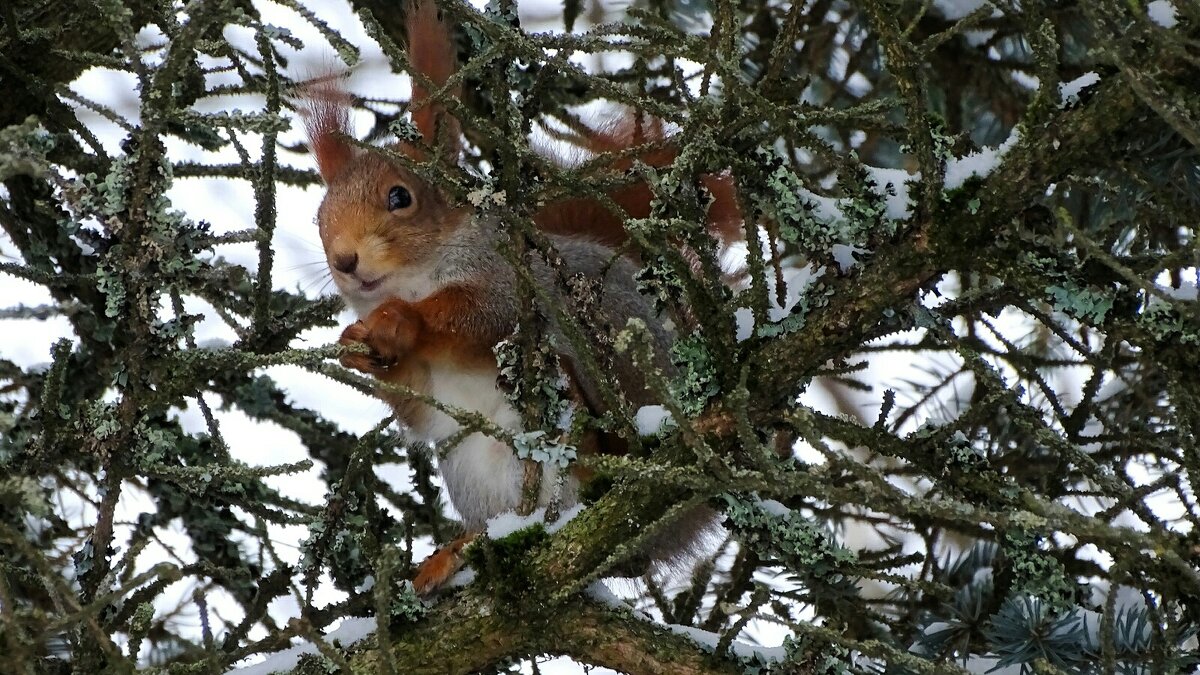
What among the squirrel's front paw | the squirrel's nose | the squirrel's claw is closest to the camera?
the squirrel's claw

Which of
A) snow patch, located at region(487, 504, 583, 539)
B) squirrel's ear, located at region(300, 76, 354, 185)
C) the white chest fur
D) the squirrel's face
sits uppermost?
squirrel's ear, located at region(300, 76, 354, 185)

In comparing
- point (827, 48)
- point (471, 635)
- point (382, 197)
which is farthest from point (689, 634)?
point (827, 48)

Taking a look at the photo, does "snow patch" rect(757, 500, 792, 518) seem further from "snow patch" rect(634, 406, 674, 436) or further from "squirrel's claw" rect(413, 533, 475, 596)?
"squirrel's claw" rect(413, 533, 475, 596)

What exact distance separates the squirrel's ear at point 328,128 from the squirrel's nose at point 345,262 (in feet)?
1.08

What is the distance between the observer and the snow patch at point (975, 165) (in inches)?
54.3

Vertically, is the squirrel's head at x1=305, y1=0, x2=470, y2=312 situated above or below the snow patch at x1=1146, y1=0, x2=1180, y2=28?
above

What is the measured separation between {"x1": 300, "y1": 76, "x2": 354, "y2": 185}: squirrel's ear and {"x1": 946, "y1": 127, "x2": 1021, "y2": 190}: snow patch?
4.31ft

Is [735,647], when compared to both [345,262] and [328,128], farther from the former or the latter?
[328,128]

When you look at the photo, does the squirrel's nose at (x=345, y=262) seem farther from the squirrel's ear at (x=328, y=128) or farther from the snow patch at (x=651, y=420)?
the snow patch at (x=651, y=420)

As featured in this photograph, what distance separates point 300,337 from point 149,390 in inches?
20.4

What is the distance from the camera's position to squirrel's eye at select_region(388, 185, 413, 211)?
230 centimetres

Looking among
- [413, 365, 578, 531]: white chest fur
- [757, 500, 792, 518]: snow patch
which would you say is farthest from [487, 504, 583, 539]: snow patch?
[413, 365, 578, 531]: white chest fur

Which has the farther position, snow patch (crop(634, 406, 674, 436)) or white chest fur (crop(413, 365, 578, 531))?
white chest fur (crop(413, 365, 578, 531))

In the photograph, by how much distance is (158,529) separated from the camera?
7.78ft
